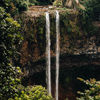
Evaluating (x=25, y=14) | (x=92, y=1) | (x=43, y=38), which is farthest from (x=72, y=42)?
(x=25, y=14)

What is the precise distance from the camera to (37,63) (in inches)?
567

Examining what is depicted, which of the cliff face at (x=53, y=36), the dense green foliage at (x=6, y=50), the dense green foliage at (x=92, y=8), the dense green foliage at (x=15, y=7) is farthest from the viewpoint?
the dense green foliage at (x=92, y=8)

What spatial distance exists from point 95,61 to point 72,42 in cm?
396

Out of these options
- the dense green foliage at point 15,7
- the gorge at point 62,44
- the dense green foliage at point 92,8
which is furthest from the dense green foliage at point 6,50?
the dense green foliage at point 92,8

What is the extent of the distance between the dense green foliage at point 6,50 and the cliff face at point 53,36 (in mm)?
8448

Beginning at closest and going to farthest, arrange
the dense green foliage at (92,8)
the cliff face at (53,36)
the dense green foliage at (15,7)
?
the dense green foliage at (15,7) → the cliff face at (53,36) → the dense green foliage at (92,8)

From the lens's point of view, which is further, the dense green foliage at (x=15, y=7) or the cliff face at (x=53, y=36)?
the cliff face at (x=53, y=36)

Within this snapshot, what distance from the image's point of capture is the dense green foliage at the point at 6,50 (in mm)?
3148

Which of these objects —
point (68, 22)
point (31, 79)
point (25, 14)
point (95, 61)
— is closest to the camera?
point (25, 14)

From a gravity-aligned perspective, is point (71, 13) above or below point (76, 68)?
above

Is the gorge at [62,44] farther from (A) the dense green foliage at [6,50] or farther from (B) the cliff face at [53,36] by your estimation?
(A) the dense green foliage at [6,50]

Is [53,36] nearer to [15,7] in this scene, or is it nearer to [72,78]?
[15,7]

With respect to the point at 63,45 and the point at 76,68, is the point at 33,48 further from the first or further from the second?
the point at 76,68

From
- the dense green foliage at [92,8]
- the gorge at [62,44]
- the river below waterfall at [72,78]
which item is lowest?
the river below waterfall at [72,78]
